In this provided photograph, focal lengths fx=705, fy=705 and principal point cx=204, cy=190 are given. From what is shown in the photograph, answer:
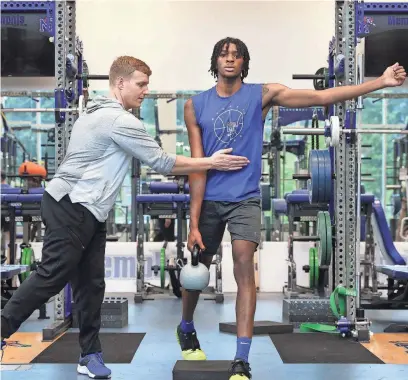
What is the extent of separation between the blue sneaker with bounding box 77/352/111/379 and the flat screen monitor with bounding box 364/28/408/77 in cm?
431

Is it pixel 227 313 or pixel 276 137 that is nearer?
pixel 227 313

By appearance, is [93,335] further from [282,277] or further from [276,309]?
[282,277]

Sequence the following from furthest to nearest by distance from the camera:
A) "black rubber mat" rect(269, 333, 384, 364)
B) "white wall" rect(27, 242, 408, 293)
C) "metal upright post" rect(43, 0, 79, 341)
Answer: "white wall" rect(27, 242, 408, 293) → "metal upright post" rect(43, 0, 79, 341) → "black rubber mat" rect(269, 333, 384, 364)

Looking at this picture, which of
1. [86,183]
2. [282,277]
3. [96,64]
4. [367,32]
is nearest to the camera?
[86,183]

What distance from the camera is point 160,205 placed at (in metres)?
7.01

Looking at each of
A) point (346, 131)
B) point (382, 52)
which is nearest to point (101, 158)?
point (346, 131)

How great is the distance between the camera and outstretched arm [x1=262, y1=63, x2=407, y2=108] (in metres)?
3.36

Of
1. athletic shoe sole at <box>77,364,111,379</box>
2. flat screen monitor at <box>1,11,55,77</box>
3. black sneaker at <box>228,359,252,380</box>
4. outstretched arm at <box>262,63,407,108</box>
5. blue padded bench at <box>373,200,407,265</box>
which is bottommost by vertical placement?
athletic shoe sole at <box>77,364,111,379</box>

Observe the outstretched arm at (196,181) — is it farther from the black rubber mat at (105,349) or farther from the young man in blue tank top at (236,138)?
the black rubber mat at (105,349)

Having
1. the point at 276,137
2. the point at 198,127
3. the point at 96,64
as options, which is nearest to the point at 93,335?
the point at 198,127

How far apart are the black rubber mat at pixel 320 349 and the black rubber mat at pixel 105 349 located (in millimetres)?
871

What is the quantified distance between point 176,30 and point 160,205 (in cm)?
391

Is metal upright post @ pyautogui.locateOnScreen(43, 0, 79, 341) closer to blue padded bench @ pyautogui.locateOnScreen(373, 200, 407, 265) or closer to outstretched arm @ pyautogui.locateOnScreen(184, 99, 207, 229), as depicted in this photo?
outstretched arm @ pyautogui.locateOnScreen(184, 99, 207, 229)

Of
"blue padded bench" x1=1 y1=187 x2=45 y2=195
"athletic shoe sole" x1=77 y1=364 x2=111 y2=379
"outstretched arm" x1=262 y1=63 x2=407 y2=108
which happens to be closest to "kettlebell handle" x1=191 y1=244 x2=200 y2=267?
"athletic shoe sole" x1=77 y1=364 x2=111 y2=379
